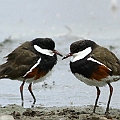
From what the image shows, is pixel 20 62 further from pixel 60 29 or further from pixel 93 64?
pixel 60 29

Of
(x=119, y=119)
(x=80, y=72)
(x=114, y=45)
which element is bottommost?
(x=119, y=119)

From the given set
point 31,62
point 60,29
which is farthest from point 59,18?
point 31,62

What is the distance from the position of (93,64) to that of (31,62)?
1.39 m

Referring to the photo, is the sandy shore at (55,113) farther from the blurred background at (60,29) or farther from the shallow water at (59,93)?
the blurred background at (60,29)

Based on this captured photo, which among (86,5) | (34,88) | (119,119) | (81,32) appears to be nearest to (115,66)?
(119,119)

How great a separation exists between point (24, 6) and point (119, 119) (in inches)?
445

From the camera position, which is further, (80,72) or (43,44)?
(43,44)

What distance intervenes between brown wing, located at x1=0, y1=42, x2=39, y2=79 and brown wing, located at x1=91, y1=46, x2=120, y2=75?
1.32 meters

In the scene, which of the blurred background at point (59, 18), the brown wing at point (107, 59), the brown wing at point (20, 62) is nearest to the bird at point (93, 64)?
the brown wing at point (107, 59)

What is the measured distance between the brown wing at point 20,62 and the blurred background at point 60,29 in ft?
1.49

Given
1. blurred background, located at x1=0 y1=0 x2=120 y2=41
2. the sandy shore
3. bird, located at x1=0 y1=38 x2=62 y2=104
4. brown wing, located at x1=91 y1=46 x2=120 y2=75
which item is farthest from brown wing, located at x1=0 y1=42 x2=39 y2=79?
blurred background, located at x1=0 y1=0 x2=120 y2=41

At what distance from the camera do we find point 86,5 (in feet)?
66.2

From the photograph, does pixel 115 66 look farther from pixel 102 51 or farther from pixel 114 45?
pixel 114 45

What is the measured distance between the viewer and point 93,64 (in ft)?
31.1
